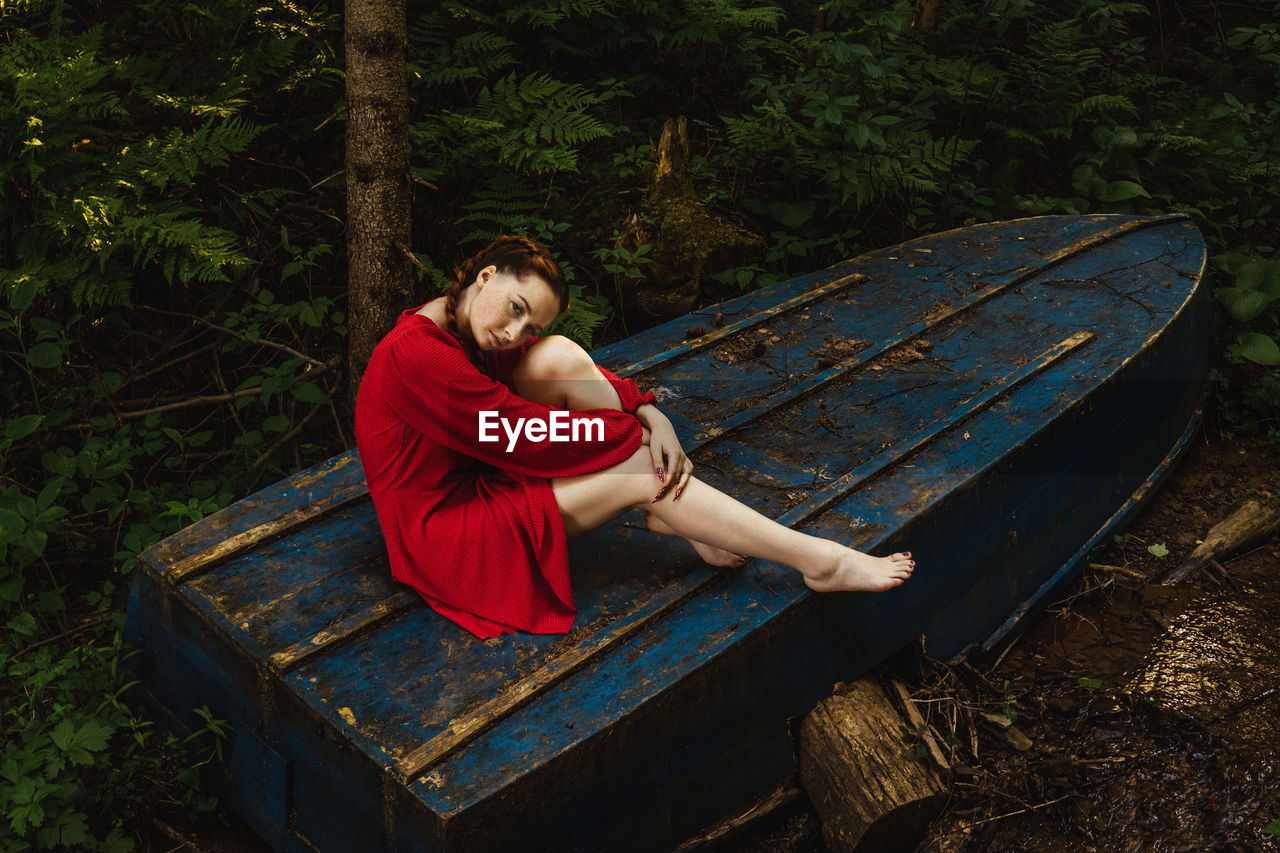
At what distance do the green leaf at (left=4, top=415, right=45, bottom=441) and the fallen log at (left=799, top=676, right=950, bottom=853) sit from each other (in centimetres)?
275

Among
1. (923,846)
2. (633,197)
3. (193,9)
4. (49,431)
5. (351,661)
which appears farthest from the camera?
(633,197)

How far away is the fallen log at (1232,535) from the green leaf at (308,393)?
3214 mm

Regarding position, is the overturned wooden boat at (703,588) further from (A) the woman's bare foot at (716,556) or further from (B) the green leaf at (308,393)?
(B) the green leaf at (308,393)

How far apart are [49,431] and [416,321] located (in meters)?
2.14

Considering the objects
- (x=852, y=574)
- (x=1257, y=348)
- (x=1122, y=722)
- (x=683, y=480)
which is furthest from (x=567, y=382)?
(x=1257, y=348)

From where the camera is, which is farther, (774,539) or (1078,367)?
(1078,367)

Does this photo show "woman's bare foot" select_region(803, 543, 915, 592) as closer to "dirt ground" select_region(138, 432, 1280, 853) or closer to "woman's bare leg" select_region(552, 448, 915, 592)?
"woman's bare leg" select_region(552, 448, 915, 592)

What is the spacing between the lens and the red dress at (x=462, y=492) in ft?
7.54

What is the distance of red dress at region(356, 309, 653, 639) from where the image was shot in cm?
230

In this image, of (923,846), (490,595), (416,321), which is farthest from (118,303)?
(923,846)

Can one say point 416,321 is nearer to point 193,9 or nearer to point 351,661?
point 351,661

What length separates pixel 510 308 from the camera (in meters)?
2.32

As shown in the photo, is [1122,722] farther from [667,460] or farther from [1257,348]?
[1257,348]

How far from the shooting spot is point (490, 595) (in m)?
2.39
